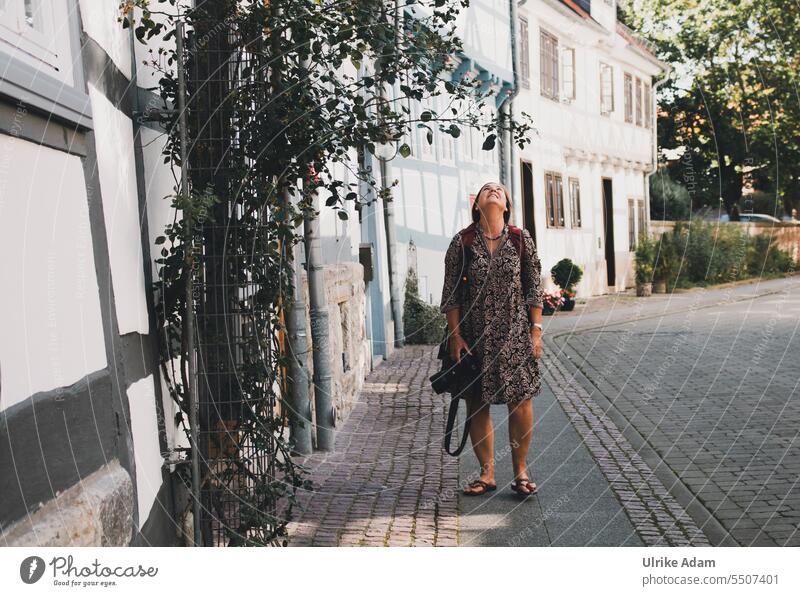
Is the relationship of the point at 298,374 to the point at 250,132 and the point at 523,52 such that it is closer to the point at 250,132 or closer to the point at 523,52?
the point at 250,132

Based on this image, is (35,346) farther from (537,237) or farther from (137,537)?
(537,237)

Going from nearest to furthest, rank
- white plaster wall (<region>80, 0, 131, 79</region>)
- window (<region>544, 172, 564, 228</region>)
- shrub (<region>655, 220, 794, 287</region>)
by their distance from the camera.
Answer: white plaster wall (<region>80, 0, 131, 79</region>), window (<region>544, 172, 564, 228</region>), shrub (<region>655, 220, 794, 287</region>)

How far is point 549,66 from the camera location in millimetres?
9680

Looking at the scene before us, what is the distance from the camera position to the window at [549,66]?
31.0 feet

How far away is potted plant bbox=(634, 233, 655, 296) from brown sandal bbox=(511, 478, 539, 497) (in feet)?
15.7

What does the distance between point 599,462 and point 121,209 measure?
2.95 meters

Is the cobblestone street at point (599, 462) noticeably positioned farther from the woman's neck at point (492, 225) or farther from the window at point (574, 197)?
the window at point (574, 197)

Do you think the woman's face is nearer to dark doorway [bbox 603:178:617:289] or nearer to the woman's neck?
the woman's neck

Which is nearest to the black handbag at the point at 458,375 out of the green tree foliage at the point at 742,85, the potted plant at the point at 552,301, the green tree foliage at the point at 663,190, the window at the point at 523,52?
the green tree foliage at the point at 663,190

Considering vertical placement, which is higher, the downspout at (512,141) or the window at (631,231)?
the downspout at (512,141)

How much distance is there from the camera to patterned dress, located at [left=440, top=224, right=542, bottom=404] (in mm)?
4703

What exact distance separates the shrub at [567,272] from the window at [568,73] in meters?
1.40

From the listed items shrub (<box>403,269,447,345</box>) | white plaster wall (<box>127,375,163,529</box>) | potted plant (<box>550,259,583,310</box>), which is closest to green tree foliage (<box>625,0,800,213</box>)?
white plaster wall (<box>127,375,163,529</box>)
